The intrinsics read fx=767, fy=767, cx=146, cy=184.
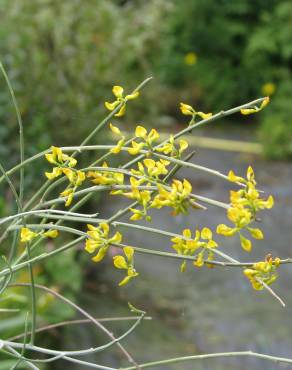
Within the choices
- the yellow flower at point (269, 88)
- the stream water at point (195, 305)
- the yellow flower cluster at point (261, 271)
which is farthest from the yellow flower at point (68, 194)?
the yellow flower at point (269, 88)

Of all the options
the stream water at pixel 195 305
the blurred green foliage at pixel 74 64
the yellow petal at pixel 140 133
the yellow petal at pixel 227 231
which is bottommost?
the stream water at pixel 195 305

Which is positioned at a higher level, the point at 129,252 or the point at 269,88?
the point at 129,252

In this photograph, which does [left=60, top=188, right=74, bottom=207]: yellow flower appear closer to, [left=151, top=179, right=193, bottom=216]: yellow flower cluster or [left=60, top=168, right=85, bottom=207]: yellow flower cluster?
[left=60, top=168, right=85, bottom=207]: yellow flower cluster

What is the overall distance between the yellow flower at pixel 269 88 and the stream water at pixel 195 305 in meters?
2.54

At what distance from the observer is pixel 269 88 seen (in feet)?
24.0

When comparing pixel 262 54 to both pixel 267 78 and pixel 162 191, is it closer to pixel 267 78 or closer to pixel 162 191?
pixel 267 78

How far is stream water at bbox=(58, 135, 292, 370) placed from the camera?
3338 millimetres

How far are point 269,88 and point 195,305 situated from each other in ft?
12.7

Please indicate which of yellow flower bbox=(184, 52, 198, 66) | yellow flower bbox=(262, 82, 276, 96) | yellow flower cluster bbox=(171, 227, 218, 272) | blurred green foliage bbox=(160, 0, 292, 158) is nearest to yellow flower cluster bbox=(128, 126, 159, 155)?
yellow flower cluster bbox=(171, 227, 218, 272)

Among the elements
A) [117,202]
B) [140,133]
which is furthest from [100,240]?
[117,202]

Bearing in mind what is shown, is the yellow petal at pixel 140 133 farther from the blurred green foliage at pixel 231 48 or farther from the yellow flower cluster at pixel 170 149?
the blurred green foliage at pixel 231 48

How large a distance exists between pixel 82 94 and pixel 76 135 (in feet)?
0.79

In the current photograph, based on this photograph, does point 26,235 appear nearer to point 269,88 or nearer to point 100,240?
point 100,240

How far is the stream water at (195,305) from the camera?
3338 millimetres
